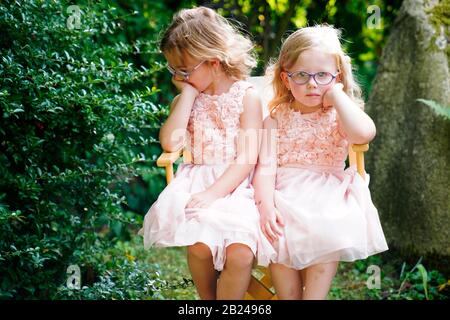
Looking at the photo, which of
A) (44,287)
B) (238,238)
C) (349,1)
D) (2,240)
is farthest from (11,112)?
(349,1)

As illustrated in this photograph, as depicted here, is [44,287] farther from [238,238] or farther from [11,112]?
[238,238]

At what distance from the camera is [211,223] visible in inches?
96.3

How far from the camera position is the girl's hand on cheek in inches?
101

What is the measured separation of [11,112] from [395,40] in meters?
2.50

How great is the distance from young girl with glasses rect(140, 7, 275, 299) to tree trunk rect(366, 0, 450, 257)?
1509mm

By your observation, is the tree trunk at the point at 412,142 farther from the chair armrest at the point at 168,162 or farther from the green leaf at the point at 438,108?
the chair armrest at the point at 168,162

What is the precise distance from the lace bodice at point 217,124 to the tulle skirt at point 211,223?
141 millimetres

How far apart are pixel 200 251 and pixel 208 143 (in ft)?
1.64

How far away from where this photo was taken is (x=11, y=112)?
110 inches

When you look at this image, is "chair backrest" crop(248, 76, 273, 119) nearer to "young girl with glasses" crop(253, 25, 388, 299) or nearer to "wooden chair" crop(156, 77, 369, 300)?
"wooden chair" crop(156, 77, 369, 300)

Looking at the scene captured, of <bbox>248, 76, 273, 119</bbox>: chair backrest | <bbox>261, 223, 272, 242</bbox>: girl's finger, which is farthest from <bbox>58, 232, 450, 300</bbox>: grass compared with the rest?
<bbox>248, 76, 273, 119</bbox>: chair backrest

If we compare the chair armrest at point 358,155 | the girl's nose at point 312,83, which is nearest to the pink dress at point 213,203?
the girl's nose at point 312,83

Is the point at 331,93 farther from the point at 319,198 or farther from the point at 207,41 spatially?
the point at 207,41

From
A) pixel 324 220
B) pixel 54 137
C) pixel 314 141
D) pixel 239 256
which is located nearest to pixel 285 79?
pixel 314 141
